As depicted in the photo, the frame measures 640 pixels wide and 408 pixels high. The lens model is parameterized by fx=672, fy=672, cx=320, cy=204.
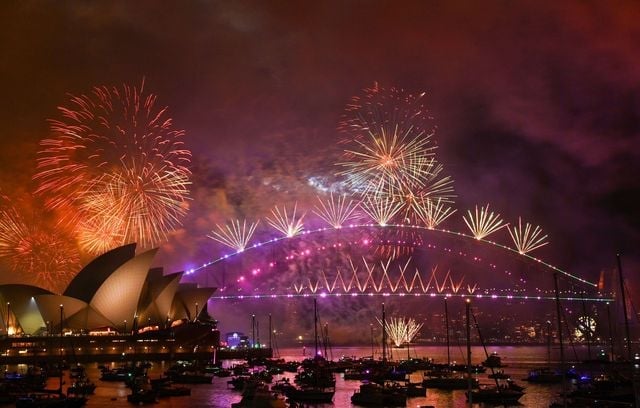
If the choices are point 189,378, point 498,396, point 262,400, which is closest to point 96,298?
point 189,378

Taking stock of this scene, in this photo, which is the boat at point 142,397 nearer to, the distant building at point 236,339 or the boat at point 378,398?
the boat at point 378,398

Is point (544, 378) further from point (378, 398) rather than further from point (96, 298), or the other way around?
point (96, 298)

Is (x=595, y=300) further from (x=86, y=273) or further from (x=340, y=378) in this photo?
(x=86, y=273)

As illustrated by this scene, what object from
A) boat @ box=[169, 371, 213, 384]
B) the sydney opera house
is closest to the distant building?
the sydney opera house

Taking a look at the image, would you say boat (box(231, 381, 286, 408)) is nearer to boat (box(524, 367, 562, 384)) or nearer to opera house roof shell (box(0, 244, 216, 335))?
boat (box(524, 367, 562, 384))

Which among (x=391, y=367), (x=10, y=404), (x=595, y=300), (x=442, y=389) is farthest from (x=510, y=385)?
(x=595, y=300)

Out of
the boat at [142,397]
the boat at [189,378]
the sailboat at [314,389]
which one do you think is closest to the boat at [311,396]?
the sailboat at [314,389]
